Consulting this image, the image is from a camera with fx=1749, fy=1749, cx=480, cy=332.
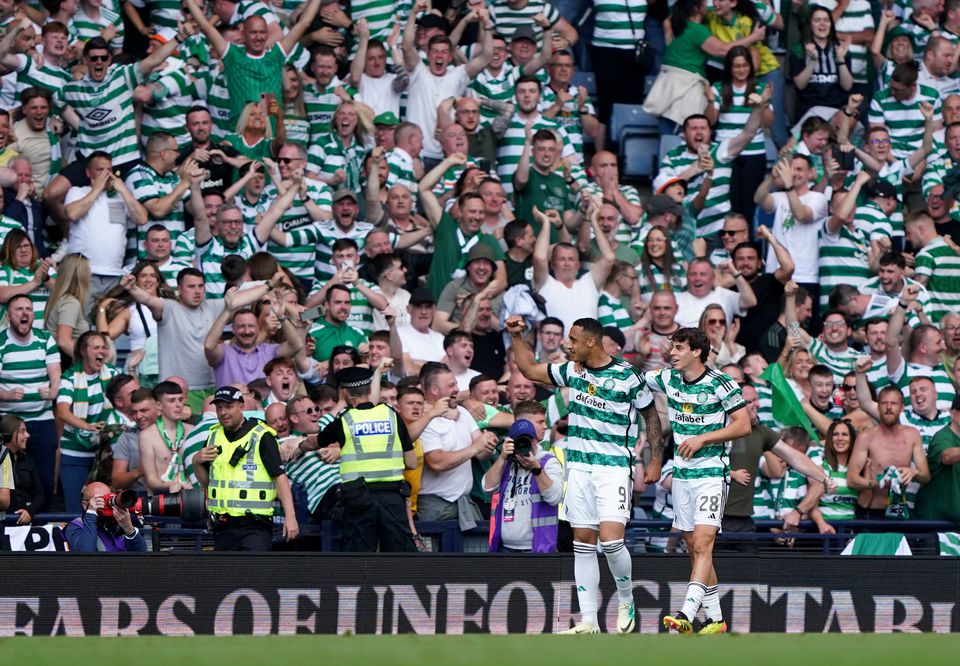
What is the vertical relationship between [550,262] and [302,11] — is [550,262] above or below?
below

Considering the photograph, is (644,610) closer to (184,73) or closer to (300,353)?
(300,353)

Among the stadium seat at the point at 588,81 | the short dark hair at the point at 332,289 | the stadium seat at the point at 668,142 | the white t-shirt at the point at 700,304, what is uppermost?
the stadium seat at the point at 588,81

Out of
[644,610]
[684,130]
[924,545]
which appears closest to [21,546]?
[644,610]

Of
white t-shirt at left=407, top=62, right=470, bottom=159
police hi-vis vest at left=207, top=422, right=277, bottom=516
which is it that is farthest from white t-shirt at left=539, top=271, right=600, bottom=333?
police hi-vis vest at left=207, top=422, right=277, bottom=516

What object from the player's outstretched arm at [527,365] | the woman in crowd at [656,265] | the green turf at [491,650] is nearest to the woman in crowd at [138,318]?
the player's outstretched arm at [527,365]

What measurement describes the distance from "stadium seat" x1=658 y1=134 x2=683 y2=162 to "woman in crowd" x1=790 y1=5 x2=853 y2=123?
171cm

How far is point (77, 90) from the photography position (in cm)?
1622

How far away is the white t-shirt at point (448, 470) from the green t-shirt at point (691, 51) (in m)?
6.98

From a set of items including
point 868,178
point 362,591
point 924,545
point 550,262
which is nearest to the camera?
point 362,591

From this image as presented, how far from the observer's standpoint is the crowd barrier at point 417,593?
11625 millimetres

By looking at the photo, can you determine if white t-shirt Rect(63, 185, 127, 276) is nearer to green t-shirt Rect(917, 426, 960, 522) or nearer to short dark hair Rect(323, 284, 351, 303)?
short dark hair Rect(323, 284, 351, 303)

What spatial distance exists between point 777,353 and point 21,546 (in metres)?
7.12

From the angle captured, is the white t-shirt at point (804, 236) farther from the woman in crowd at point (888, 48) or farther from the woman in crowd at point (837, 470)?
the woman in crowd at point (837, 470)

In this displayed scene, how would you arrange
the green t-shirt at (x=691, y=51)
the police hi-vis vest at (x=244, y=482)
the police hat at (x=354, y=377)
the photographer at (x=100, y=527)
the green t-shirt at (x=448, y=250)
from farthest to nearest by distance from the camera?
1. the green t-shirt at (x=691, y=51)
2. the green t-shirt at (x=448, y=250)
3. the police hat at (x=354, y=377)
4. the police hi-vis vest at (x=244, y=482)
5. the photographer at (x=100, y=527)
